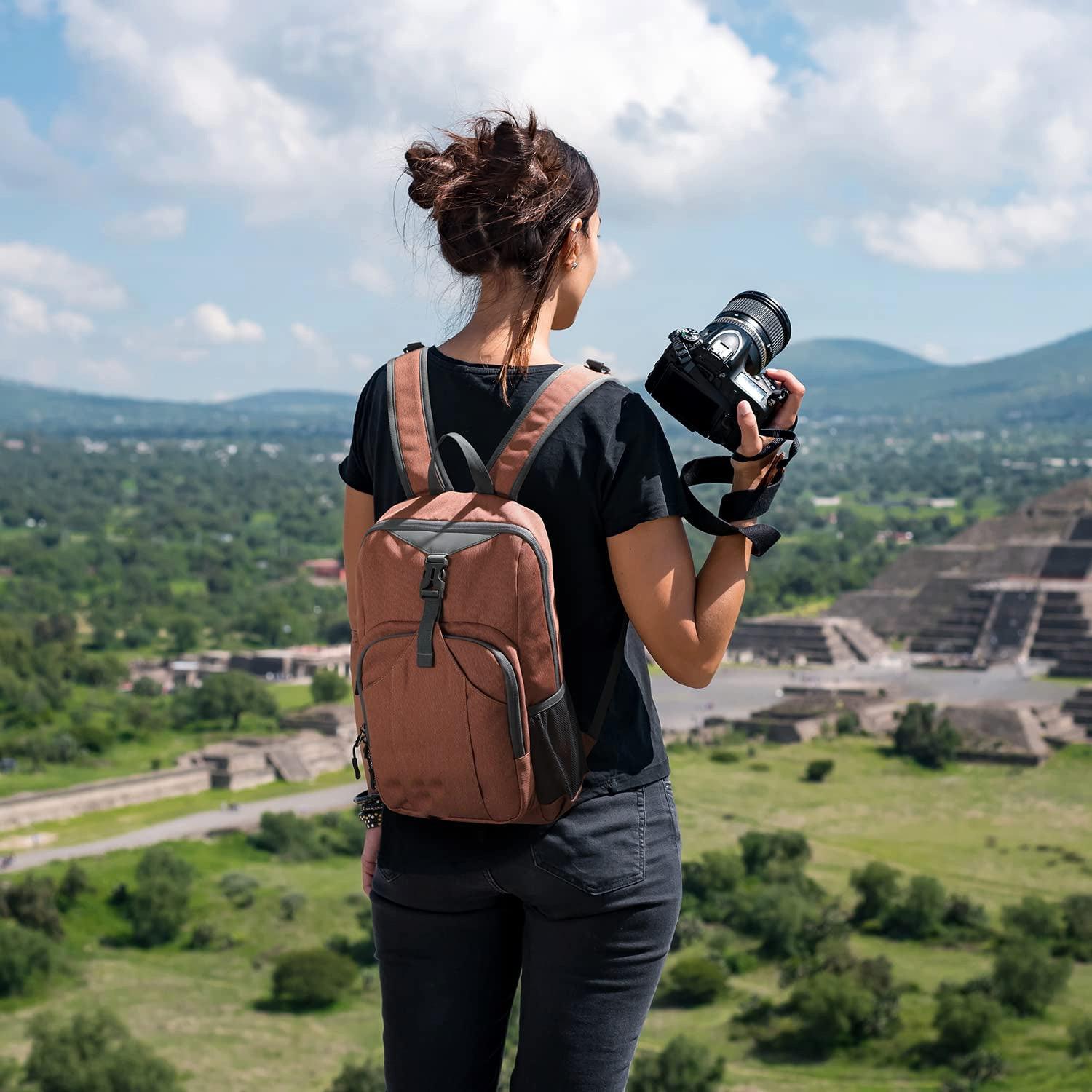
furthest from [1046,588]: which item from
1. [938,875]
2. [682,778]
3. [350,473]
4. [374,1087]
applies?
[350,473]

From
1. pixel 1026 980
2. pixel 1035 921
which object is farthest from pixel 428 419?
pixel 1035 921

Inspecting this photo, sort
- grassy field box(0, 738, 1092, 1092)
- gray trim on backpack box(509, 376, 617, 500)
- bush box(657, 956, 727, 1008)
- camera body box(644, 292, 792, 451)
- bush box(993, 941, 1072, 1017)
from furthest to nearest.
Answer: bush box(657, 956, 727, 1008) → bush box(993, 941, 1072, 1017) → grassy field box(0, 738, 1092, 1092) → camera body box(644, 292, 792, 451) → gray trim on backpack box(509, 376, 617, 500)

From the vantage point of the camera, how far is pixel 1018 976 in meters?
19.7

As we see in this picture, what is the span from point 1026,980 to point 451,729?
19.2m

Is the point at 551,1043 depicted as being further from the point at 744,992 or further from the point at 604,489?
the point at 744,992

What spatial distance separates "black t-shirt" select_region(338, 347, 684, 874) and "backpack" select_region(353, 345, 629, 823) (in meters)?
0.03

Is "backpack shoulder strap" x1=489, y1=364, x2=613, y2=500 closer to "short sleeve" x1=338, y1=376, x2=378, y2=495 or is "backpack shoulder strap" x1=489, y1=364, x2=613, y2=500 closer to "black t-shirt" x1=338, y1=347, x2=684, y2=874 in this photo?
"black t-shirt" x1=338, y1=347, x2=684, y2=874

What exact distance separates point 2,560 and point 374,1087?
65956 millimetres

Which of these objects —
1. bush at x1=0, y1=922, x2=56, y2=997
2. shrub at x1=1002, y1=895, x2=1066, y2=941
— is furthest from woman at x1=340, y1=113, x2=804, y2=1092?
shrub at x1=1002, y1=895, x2=1066, y2=941

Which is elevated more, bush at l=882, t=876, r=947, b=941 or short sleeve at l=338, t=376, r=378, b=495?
short sleeve at l=338, t=376, r=378, b=495

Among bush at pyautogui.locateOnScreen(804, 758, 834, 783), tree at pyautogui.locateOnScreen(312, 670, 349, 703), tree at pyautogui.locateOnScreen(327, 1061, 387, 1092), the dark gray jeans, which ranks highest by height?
the dark gray jeans

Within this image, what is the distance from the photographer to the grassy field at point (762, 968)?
18.3 metres

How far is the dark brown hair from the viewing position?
233 cm

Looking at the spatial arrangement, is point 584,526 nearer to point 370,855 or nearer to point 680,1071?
point 370,855
